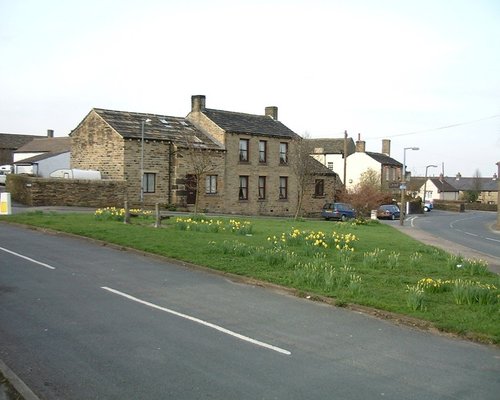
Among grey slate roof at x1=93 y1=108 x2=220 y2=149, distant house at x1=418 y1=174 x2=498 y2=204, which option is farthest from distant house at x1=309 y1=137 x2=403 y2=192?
grey slate roof at x1=93 y1=108 x2=220 y2=149

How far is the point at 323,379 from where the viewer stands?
566 cm

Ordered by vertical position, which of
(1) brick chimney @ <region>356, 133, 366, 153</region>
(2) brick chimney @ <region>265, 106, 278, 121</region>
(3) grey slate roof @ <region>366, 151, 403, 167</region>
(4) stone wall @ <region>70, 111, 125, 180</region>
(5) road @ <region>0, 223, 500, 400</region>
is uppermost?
(2) brick chimney @ <region>265, 106, 278, 121</region>

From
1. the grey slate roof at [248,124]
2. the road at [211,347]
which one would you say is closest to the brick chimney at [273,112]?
the grey slate roof at [248,124]

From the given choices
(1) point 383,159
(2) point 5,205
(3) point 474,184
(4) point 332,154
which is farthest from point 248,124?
(3) point 474,184

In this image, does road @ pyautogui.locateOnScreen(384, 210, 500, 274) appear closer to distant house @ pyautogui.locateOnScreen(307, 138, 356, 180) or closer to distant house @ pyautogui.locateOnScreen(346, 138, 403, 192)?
distant house @ pyautogui.locateOnScreen(346, 138, 403, 192)

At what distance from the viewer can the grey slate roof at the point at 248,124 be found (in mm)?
43344

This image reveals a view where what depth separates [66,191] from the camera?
106 feet

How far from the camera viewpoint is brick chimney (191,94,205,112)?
144 feet

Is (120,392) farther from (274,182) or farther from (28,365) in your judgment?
(274,182)

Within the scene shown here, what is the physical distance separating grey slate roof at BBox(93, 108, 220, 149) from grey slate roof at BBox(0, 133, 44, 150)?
4705 cm

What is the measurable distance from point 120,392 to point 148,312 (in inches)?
125

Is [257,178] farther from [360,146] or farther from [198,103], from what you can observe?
[360,146]

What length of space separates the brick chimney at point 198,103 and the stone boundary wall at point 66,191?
1170 cm

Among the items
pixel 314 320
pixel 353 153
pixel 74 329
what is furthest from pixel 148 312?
pixel 353 153
